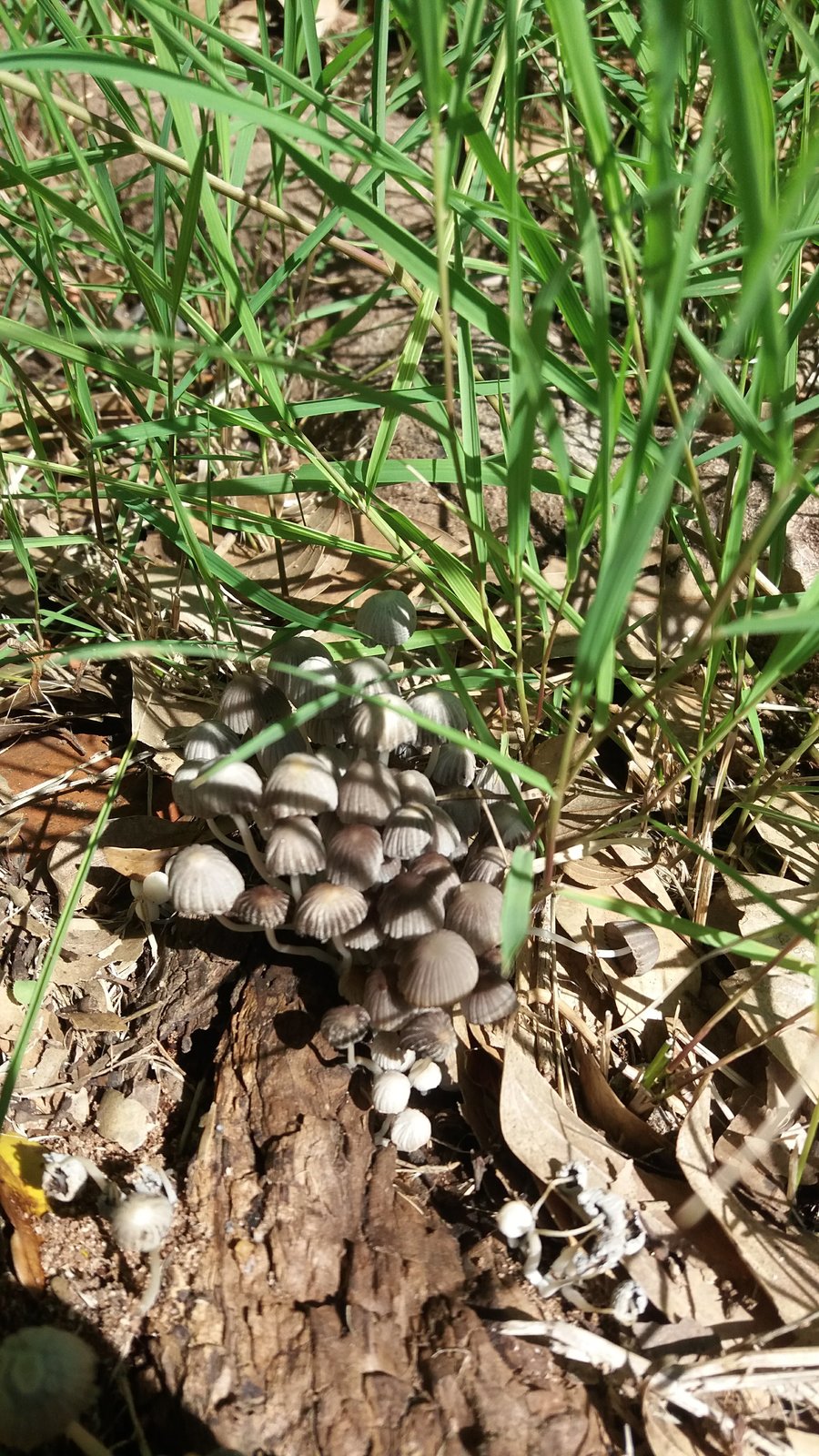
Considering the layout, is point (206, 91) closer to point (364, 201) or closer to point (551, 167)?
point (364, 201)

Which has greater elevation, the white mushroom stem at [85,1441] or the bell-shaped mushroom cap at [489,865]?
the bell-shaped mushroom cap at [489,865]

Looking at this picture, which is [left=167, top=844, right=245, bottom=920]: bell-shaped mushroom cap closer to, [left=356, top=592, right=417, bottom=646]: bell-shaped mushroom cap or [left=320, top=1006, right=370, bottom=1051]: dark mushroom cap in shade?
[left=320, top=1006, right=370, bottom=1051]: dark mushroom cap in shade

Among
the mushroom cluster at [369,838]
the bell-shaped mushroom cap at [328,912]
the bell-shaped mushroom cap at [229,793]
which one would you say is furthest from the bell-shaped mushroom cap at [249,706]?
A: the bell-shaped mushroom cap at [328,912]

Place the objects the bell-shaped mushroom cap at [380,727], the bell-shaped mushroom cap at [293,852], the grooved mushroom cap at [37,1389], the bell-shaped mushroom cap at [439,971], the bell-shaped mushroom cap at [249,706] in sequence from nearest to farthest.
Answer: the grooved mushroom cap at [37,1389], the bell-shaped mushroom cap at [439,971], the bell-shaped mushroom cap at [293,852], the bell-shaped mushroom cap at [380,727], the bell-shaped mushroom cap at [249,706]

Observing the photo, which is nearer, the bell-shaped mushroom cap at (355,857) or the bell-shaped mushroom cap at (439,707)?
the bell-shaped mushroom cap at (355,857)

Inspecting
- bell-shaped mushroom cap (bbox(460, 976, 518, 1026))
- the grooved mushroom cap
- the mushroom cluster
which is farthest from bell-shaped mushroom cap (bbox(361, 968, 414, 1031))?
the grooved mushroom cap

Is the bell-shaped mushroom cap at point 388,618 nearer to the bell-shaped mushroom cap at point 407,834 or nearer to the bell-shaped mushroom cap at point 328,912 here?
the bell-shaped mushroom cap at point 407,834

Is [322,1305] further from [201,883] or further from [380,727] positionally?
[380,727]
